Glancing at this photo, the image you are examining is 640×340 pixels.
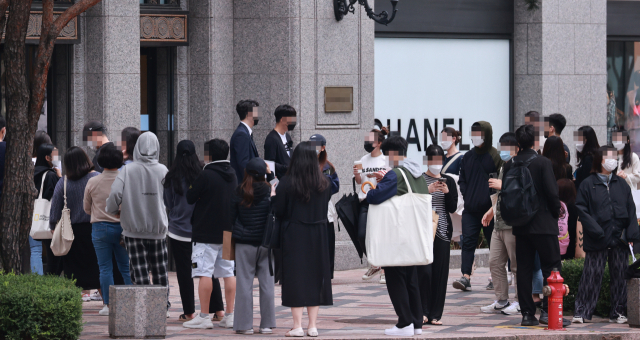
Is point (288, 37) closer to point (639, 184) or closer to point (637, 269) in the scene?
point (639, 184)

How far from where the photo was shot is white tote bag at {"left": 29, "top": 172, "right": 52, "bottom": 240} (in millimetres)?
10797

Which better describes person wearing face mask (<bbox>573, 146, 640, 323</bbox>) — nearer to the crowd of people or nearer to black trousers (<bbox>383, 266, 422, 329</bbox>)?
the crowd of people

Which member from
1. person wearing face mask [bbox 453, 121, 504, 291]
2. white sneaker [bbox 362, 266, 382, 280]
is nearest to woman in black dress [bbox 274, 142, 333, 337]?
person wearing face mask [bbox 453, 121, 504, 291]

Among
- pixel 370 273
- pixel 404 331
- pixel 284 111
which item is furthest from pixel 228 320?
pixel 370 273

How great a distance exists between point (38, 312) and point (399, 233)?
10.2 ft

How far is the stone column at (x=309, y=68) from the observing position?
13742mm

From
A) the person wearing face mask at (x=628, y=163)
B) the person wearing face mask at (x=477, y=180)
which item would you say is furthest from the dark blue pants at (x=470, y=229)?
the person wearing face mask at (x=628, y=163)

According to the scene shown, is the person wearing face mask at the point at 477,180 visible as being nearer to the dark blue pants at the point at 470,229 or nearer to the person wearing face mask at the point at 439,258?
the dark blue pants at the point at 470,229

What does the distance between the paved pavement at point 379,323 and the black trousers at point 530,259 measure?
276 mm

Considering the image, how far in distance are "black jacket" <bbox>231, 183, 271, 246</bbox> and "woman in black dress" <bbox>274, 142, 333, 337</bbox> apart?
23 centimetres

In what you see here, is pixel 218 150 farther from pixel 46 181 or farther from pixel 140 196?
pixel 46 181

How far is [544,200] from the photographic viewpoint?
9055 mm

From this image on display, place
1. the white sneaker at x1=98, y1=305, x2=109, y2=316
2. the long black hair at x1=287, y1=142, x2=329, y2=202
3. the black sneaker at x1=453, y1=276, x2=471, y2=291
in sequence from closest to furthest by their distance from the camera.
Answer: the long black hair at x1=287, y1=142, x2=329, y2=202
the white sneaker at x1=98, y1=305, x2=109, y2=316
the black sneaker at x1=453, y1=276, x2=471, y2=291

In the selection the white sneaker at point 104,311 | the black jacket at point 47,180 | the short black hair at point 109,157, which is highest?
the short black hair at point 109,157
